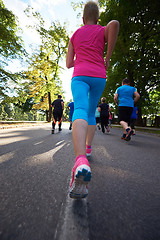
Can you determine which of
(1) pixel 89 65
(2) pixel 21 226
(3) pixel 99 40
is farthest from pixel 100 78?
(2) pixel 21 226

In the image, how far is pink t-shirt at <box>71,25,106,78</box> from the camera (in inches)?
63.1

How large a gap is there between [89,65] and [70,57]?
0.42 meters

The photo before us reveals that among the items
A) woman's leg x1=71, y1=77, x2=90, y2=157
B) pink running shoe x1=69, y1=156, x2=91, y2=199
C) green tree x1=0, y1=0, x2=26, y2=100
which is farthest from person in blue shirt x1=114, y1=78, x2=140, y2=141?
green tree x1=0, y1=0, x2=26, y2=100

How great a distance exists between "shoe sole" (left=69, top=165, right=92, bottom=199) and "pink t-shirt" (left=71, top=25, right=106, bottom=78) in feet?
3.38

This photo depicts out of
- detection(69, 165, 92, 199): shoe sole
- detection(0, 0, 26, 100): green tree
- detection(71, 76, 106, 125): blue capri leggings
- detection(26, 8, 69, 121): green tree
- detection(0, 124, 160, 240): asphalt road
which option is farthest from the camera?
detection(26, 8, 69, 121): green tree

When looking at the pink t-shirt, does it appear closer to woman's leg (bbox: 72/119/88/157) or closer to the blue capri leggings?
the blue capri leggings

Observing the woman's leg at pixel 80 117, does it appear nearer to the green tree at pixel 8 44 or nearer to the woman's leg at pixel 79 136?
the woman's leg at pixel 79 136

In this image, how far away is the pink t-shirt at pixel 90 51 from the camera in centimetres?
160

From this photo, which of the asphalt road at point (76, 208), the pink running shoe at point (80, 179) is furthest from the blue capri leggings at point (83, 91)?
the asphalt road at point (76, 208)

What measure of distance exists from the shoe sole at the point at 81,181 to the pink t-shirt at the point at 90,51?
103 centimetres

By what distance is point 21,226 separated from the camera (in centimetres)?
83

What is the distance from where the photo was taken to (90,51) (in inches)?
65.5

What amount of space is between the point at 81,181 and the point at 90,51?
1.42 m

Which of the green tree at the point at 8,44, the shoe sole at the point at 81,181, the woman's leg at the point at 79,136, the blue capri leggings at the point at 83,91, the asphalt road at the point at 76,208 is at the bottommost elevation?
the asphalt road at the point at 76,208
